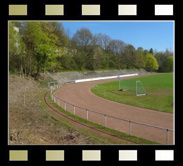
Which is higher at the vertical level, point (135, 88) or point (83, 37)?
point (83, 37)

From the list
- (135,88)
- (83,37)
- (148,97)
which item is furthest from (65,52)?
(148,97)

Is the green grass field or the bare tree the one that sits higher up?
the bare tree

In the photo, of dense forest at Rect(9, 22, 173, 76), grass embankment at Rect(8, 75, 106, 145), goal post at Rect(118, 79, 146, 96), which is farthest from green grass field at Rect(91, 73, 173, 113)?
dense forest at Rect(9, 22, 173, 76)

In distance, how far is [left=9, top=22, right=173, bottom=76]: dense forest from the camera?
22359mm

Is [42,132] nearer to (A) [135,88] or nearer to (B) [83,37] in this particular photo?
(A) [135,88]

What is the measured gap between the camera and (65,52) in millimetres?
43000

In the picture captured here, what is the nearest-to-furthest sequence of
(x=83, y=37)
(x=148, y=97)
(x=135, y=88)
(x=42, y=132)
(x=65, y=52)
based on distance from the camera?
(x=42, y=132)
(x=148, y=97)
(x=135, y=88)
(x=65, y=52)
(x=83, y=37)

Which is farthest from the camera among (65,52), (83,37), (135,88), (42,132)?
(83,37)

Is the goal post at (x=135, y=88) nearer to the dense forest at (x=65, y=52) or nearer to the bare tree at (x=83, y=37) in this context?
the dense forest at (x=65, y=52)

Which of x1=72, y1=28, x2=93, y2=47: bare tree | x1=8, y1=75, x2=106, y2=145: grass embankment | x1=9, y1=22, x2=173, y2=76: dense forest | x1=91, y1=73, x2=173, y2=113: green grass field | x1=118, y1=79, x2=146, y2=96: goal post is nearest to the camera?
x1=8, y1=75, x2=106, y2=145: grass embankment

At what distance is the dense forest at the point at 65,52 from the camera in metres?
22.4

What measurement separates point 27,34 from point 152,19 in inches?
980

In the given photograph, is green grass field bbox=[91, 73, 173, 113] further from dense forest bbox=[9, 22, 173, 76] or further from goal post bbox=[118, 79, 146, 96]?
dense forest bbox=[9, 22, 173, 76]

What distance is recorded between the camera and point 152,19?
331 centimetres
